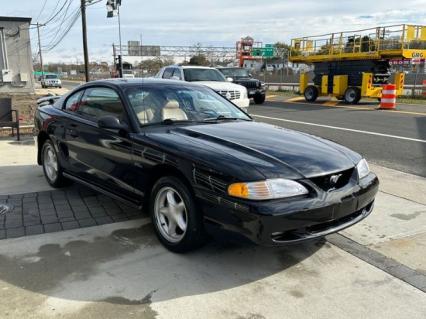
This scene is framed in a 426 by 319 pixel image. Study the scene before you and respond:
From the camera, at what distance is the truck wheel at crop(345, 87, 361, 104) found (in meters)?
20.3

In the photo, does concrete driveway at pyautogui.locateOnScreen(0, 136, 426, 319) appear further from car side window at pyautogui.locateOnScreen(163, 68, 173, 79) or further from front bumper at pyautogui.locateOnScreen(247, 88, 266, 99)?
front bumper at pyautogui.locateOnScreen(247, 88, 266, 99)

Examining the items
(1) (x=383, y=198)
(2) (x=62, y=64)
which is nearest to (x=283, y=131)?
(1) (x=383, y=198)

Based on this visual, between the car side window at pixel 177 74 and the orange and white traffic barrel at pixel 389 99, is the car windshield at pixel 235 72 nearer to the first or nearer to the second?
the orange and white traffic barrel at pixel 389 99

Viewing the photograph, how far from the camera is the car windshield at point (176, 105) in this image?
436cm

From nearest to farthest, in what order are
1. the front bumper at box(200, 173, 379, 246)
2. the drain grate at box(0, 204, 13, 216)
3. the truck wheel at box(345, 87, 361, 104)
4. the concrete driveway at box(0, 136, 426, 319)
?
the concrete driveway at box(0, 136, 426, 319), the front bumper at box(200, 173, 379, 246), the drain grate at box(0, 204, 13, 216), the truck wheel at box(345, 87, 361, 104)

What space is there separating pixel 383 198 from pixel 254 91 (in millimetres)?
16561

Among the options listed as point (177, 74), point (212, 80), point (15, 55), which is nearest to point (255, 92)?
point (212, 80)

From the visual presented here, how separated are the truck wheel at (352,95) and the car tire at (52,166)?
17136mm

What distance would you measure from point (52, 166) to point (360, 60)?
18340mm

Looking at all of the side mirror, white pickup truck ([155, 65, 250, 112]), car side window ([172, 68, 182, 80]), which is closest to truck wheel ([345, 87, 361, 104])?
white pickup truck ([155, 65, 250, 112])

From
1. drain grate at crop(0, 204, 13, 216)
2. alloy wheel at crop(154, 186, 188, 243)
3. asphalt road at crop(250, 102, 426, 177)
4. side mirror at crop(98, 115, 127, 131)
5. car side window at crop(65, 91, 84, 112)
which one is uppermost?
car side window at crop(65, 91, 84, 112)

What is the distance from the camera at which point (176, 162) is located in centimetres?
360

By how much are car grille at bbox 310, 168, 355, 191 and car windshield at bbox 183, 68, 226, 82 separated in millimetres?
10493

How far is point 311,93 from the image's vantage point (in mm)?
23203
